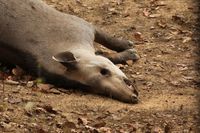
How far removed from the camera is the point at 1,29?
8.20 m

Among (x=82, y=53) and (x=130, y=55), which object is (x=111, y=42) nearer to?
(x=130, y=55)

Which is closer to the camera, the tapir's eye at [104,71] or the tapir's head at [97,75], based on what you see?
the tapir's head at [97,75]

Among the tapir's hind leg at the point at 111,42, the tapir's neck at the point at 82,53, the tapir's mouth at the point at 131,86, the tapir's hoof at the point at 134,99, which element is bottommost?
the tapir's hoof at the point at 134,99

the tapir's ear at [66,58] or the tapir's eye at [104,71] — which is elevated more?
the tapir's ear at [66,58]

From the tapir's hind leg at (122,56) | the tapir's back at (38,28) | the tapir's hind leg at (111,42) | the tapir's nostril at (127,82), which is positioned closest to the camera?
the tapir's nostril at (127,82)

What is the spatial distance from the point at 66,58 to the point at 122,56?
49.2 inches

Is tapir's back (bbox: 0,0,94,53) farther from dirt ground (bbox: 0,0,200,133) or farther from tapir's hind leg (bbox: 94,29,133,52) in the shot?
dirt ground (bbox: 0,0,200,133)

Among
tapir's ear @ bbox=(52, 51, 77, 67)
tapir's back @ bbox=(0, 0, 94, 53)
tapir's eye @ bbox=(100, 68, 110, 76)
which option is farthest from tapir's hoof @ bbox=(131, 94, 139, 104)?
tapir's back @ bbox=(0, 0, 94, 53)

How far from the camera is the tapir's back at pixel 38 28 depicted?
814cm

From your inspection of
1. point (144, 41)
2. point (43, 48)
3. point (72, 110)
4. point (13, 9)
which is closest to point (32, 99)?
point (72, 110)

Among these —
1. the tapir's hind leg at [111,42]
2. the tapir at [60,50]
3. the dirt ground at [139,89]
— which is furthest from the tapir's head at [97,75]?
the tapir's hind leg at [111,42]

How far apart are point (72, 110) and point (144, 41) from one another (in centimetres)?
294

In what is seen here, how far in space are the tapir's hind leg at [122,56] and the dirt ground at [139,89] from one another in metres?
0.11

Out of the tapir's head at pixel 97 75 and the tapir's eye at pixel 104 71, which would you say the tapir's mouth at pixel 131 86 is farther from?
the tapir's eye at pixel 104 71
